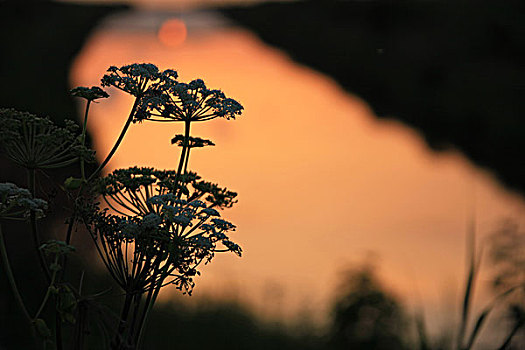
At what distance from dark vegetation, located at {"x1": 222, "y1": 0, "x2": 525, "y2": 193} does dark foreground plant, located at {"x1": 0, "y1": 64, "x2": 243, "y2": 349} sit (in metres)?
5.69

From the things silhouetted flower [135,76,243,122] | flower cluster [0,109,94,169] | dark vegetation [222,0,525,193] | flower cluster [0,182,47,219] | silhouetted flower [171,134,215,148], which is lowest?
flower cluster [0,182,47,219]

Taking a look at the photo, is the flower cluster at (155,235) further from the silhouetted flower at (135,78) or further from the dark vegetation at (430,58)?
the dark vegetation at (430,58)

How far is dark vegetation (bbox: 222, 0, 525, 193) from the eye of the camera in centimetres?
750

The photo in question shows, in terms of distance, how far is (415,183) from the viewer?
6441mm

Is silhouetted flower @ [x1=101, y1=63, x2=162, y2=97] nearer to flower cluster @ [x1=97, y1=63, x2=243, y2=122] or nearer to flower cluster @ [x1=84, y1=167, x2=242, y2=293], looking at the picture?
flower cluster @ [x1=97, y1=63, x2=243, y2=122]

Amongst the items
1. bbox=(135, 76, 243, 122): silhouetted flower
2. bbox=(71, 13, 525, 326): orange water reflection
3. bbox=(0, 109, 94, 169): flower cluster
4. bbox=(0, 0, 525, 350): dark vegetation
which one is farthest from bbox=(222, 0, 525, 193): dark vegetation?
bbox=(0, 109, 94, 169): flower cluster

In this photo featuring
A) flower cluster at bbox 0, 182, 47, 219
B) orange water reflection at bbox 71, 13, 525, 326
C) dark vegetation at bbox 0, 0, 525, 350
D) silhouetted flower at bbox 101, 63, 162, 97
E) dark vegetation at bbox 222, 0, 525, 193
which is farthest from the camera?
dark vegetation at bbox 222, 0, 525, 193

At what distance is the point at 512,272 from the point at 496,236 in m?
0.16

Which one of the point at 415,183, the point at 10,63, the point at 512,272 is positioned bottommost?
the point at 512,272

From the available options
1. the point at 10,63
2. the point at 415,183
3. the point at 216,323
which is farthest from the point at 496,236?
the point at 10,63

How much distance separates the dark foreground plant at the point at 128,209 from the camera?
105cm

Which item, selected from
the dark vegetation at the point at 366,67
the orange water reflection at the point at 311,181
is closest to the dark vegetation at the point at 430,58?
the dark vegetation at the point at 366,67

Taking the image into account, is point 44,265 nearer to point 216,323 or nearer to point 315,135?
point 216,323

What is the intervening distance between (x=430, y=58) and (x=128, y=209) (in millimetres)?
8403
